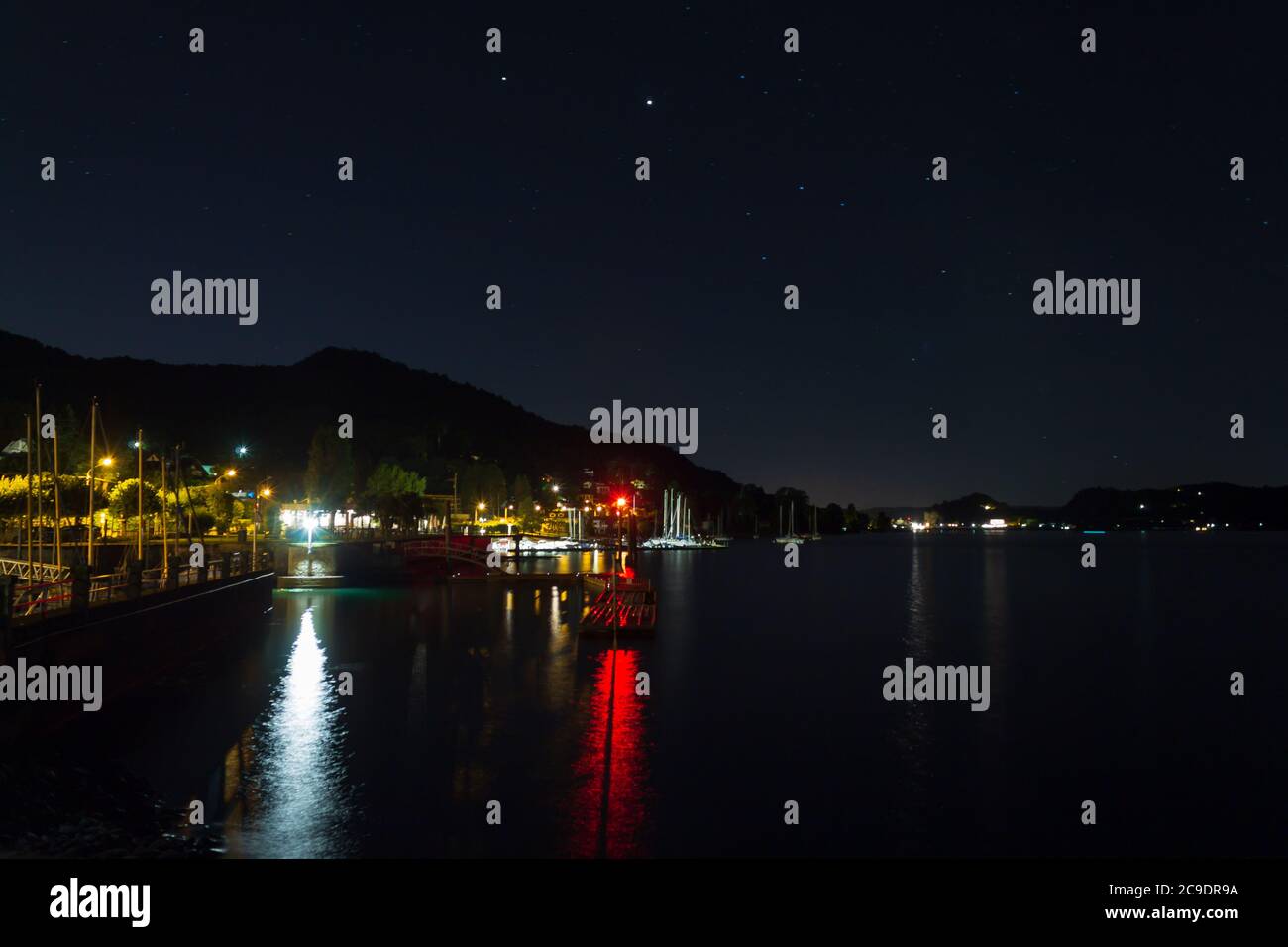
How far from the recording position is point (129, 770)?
17.7 meters

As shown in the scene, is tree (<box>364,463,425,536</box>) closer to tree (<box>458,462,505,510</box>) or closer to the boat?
tree (<box>458,462,505,510</box>)

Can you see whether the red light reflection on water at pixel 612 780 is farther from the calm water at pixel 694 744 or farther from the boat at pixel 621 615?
the boat at pixel 621 615

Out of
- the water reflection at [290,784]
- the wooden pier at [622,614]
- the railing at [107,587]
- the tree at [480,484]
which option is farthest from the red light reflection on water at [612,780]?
Result: the tree at [480,484]

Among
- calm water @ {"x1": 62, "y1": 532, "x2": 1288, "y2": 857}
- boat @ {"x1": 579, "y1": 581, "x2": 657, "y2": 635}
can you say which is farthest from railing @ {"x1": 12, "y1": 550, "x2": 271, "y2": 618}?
boat @ {"x1": 579, "y1": 581, "x2": 657, "y2": 635}

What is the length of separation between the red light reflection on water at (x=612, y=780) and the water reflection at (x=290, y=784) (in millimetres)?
3932

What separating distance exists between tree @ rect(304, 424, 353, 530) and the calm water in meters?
54.9

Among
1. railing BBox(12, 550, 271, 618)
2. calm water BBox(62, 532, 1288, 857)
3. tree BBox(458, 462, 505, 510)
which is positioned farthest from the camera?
tree BBox(458, 462, 505, 510)

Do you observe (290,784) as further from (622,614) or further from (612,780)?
(622,614)

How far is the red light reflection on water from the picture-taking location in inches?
608

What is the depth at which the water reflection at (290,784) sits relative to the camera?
14.5m

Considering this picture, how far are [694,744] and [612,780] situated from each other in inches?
149

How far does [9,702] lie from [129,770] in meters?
2.52
